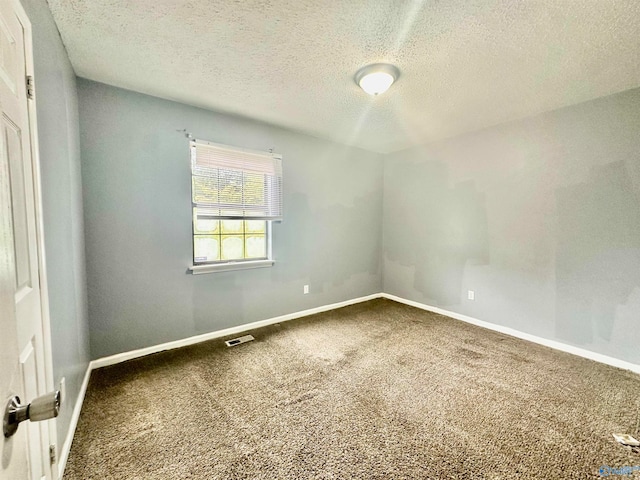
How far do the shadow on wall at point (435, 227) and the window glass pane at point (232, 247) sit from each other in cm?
246

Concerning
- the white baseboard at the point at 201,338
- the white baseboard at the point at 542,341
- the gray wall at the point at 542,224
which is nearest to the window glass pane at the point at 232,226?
the white baseboard at the point at 201,338

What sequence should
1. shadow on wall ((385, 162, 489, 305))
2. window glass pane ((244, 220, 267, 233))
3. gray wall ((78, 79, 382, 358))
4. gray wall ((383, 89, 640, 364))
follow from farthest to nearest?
shadow on wall ((385, 162, 489, 305)), window glass pane ((244, 220, 267, 233)), gray wall ((383, 89, 640, 364)), gray wall ((78, 79, 382, 358))

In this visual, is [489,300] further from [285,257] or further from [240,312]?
[240,312]

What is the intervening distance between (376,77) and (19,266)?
2.29m

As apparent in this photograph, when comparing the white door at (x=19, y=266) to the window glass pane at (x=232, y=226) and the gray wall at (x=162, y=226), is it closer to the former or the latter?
the gray wall at (x=162, y=226)

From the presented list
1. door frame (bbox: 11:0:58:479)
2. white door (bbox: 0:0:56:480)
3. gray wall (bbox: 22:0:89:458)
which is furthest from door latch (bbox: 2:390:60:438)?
gray wall (bbox: 22:0:89:458)

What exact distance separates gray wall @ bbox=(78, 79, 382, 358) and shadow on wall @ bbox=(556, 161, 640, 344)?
273 cm

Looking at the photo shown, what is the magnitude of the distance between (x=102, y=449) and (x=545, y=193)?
416 cm

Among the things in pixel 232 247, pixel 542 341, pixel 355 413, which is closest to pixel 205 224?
pixel 232 247

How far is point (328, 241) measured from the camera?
378 centimetres

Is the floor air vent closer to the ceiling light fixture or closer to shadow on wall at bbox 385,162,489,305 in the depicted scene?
shadow on wall at bbox 385,162,489,305

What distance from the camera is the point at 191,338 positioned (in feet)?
8.89

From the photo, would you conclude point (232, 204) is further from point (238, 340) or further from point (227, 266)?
point (238, 340)

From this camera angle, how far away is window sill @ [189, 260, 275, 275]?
8.82 feet
